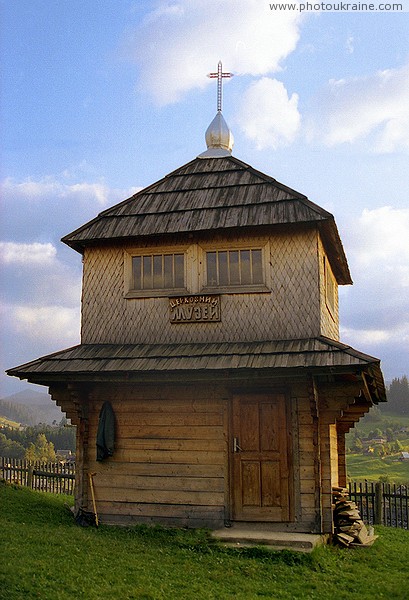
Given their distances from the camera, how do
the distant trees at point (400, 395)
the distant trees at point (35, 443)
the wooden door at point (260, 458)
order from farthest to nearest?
the distant trees at point (400, 395) < the distant trees at point (35, 443) < the wooden door at point (260, 458)

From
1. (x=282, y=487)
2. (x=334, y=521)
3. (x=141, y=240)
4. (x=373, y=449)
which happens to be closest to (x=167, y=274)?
(x=141, y=240)

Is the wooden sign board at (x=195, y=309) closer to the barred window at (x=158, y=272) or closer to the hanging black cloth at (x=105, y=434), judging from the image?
the barred window at (x=158, y=272)

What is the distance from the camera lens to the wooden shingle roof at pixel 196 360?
10422mm

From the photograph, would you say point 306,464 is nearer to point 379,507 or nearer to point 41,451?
point 379,507

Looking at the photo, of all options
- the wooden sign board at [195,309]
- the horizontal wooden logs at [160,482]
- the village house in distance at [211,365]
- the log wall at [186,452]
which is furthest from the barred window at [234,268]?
the horizontal wooden logs at [160,482]

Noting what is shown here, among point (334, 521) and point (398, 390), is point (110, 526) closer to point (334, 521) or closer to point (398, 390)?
point (334, 521)

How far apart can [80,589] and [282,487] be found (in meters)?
4.65

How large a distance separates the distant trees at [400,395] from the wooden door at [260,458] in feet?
172

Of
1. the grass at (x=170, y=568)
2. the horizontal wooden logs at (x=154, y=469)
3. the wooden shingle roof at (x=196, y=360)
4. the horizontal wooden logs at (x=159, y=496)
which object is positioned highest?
the wooden shingle roof at (x=196, y=360)

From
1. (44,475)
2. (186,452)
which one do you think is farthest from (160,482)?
(44,475)

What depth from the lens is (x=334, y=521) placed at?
11555 millimetres

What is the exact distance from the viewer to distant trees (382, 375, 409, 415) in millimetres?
61031

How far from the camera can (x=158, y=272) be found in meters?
12.8

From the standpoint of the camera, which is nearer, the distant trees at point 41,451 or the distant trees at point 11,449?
the distant trees at point 41,451
